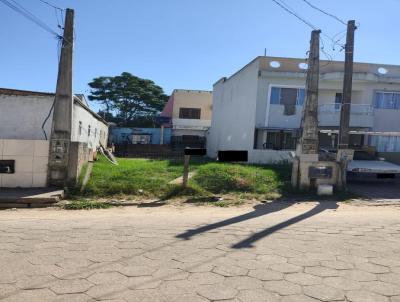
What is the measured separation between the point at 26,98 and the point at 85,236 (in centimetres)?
911

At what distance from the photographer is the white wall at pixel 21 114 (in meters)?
13.4

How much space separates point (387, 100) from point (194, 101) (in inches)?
840

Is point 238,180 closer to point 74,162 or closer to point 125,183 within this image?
point 125,183

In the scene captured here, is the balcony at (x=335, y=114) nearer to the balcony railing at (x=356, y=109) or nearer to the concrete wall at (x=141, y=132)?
the balcony railing at (x=356, y=109)

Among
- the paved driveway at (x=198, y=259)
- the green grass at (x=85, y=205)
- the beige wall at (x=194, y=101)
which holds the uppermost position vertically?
the beige wall at (x=194, y=101)

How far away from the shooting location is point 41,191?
32.8 feet

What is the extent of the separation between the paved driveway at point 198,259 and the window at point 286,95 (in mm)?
15493

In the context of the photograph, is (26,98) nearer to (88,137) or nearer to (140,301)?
(88,137)

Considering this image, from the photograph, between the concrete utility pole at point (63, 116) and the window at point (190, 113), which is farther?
the window at point (190, 113)

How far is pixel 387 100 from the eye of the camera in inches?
907

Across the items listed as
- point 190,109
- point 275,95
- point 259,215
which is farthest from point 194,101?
point 259,215

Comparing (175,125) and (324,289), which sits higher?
(175,125)

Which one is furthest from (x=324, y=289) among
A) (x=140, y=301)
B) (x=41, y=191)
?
(x=41, y=191)

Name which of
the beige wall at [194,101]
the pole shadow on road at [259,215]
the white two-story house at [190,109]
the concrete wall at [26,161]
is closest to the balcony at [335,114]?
the pole shadow on road at [259,215]
